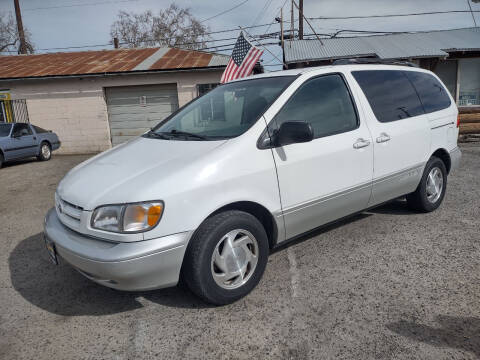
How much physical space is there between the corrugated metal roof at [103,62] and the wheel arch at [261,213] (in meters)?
11.6

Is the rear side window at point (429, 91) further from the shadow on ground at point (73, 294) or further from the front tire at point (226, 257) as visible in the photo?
the shadow on ground at point (73, 294)

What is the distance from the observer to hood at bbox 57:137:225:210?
247 cm

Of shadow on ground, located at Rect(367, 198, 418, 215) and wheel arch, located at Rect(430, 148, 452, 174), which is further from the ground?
wheel arch, located at Rect(430, 148, 452, 174)

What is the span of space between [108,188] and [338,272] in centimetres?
202

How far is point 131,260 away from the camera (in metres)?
2.32

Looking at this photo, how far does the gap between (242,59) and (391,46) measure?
9417mm

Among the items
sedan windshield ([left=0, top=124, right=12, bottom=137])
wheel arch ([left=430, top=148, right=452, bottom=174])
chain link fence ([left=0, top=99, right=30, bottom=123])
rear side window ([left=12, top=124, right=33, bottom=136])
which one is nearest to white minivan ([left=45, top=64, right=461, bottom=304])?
wheel arch ([left=430, top=148, right=452, bottom=174])

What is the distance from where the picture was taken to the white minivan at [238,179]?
2414mm

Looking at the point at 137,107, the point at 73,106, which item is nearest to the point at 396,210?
the point at 137,107

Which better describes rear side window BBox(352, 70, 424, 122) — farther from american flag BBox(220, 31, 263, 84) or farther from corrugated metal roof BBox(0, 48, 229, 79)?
corrugated metal roof BBox(0, 48, 229, 79)

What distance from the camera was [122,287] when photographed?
2.44 metres

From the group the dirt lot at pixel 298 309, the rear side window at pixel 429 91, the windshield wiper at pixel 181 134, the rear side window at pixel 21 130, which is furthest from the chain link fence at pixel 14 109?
the rear side window at pixel 429 91

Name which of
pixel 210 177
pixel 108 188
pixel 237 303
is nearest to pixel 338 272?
pixel 237 303

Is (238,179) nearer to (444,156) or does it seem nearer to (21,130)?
(444,156)
